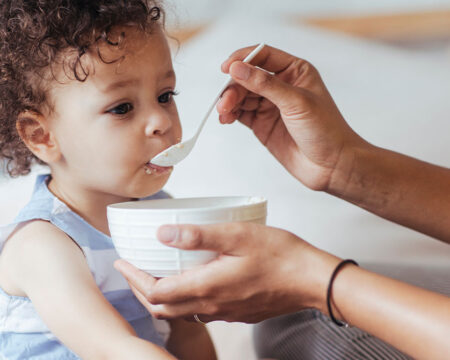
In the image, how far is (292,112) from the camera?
1047mm

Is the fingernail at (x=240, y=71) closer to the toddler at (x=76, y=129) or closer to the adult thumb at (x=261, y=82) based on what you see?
the adult thumb at (x=261, y=82)

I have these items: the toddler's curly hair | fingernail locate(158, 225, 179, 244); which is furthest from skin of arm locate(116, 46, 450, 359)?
the toddler's curly hair

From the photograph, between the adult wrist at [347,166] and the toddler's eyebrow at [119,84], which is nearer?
the toddler's eyebrow at [119,84]

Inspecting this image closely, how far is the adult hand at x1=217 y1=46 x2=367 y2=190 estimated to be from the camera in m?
1.00

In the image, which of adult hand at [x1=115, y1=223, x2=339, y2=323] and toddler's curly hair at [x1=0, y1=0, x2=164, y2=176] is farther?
toddler's curly hair at [x1=0, y1=0, x2=164, y2=176]

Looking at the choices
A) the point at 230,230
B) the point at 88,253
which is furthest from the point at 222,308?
the point at 88,253

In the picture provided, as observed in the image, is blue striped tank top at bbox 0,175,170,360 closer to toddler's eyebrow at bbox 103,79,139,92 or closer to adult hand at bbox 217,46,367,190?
toddler's eyebrow at bbox 103,79,139,92

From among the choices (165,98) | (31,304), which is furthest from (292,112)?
(31,304)

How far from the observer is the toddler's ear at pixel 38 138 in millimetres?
1097

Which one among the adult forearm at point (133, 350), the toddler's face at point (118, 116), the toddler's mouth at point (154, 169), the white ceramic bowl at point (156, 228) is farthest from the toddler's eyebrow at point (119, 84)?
the adult forearm at point (133, 350)

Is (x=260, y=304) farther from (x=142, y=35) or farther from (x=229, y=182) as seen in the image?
(x=229, y=182)

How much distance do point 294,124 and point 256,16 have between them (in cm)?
165

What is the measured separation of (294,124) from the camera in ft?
3.52

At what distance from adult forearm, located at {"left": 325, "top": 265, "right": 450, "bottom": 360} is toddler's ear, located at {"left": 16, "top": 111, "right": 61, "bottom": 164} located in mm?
586
